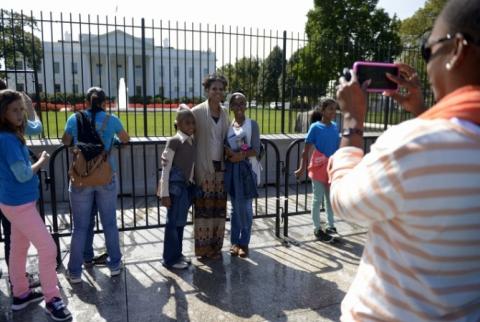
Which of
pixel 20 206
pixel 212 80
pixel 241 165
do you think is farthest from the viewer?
pixel 241 165

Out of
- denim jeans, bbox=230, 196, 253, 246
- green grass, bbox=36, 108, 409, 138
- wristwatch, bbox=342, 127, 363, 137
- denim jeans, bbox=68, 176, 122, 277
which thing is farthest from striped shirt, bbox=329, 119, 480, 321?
green grass, bbox=36, 108, 409, 138

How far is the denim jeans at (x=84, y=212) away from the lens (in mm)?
3910

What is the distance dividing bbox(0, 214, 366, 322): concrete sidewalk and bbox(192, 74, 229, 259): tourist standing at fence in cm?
26

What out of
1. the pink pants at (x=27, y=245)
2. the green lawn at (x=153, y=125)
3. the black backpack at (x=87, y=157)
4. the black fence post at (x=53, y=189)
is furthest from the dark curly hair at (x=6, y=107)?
the green lawn at (x=153, y=125)

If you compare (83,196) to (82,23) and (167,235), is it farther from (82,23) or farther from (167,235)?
(82,23)

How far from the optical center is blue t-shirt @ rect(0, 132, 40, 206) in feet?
10.1

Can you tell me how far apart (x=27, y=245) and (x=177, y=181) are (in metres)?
1.45

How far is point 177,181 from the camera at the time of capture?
4254mm

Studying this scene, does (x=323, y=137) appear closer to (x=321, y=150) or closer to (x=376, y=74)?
(x=321, y=150)

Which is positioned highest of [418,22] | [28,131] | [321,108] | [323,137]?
[418,22]

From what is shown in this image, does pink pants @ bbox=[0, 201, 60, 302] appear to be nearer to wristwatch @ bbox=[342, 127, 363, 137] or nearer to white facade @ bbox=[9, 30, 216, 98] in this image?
wristwatch @ bbox=[342, 127, 363, 137]

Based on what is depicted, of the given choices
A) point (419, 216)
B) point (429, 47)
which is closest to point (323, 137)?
point (429, 47)

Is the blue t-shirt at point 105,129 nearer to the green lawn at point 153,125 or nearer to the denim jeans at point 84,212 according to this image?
the denim jeans at point 84,212

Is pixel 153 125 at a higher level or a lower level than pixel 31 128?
lower
